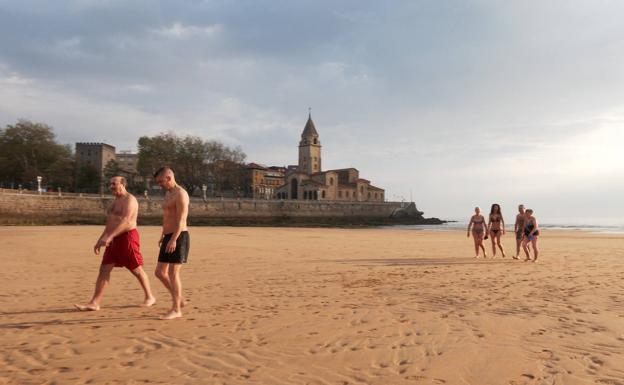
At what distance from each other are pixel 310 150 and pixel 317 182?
12891 millimetres

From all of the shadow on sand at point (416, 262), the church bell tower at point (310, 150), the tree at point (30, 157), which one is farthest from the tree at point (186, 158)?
the shadow on sand at point (416, 262)

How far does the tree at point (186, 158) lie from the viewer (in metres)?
72.1

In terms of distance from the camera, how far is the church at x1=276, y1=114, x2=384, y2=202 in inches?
3462

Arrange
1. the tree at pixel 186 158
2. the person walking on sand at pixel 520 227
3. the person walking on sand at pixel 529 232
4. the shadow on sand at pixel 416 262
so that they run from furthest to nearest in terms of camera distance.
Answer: the tree at pixel 186 158 < the person walking on sand at pixel 520 227 < the person walking on sand at pixel 529 232 < the shadow on sand at pixel 416 262

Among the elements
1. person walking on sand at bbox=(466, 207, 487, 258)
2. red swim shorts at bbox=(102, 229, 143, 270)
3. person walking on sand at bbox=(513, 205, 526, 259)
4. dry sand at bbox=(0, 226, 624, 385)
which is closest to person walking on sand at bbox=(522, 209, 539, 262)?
person walking on sand at bbox=(513, 205, 526, 259)

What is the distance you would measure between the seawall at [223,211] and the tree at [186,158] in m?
12.3

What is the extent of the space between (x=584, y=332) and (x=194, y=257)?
10044 mm

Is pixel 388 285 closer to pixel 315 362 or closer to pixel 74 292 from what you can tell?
pixel 315 362

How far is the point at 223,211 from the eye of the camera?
203 feet

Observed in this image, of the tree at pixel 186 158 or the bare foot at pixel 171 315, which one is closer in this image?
the bare foot at pixel 171 315

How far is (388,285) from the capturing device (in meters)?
7.57

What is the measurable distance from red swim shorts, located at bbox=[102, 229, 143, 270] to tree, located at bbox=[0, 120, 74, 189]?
6833cm

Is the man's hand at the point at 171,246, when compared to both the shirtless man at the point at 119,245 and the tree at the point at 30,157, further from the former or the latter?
the tree at the point at 30,157

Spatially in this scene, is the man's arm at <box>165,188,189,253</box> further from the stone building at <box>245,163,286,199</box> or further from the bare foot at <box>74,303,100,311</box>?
the stone building at <box>245,163,286,199</box>
